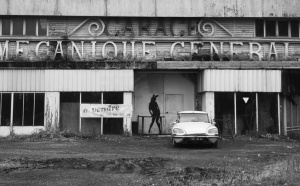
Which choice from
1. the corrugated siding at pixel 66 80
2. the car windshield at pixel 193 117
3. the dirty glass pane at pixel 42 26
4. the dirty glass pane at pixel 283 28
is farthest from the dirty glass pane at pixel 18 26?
the dirty glass pane at pixel 283 28

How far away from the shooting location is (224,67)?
21578 millimetres

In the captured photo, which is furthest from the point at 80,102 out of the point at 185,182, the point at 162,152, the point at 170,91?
the point at 185,182

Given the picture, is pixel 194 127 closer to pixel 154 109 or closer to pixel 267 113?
pixel 154 109

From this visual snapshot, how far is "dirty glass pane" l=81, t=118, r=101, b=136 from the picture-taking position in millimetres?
20902

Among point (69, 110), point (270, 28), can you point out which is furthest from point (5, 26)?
point (270, 28)

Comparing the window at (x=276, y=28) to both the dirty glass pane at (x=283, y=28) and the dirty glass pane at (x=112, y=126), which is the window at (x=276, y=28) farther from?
the dirty glass pane at (x=112, y=126)

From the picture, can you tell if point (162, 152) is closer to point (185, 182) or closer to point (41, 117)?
point (185, 182)

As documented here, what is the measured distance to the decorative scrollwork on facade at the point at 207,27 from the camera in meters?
23.4

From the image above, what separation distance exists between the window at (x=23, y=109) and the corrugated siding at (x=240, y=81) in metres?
9.33

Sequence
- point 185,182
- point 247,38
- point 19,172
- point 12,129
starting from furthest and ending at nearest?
point 247,38
point 12,129
point 19,172
point 185,182

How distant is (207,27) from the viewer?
77.4ft

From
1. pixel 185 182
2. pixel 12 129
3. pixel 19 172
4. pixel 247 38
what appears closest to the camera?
pixel 185 182

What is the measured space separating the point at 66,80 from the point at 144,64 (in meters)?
4.46

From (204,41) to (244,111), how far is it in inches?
195
